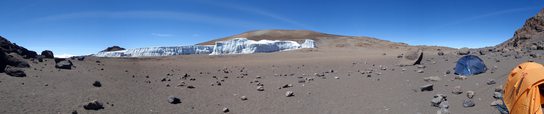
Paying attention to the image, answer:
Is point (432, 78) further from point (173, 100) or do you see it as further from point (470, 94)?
point (173, 100)

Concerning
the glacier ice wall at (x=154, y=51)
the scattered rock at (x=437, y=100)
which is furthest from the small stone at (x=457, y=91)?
the glacier ice wall at (x=154, y=51)

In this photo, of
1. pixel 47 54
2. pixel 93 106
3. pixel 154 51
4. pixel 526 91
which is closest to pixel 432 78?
pixel 526 91

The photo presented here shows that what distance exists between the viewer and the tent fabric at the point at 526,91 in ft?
20.5

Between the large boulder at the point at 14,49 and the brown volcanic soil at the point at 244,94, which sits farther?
the large boulder at the point at 14,49

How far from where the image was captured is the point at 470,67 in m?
11.8

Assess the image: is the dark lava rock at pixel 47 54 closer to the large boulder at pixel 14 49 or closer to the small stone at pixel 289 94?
the large boulder at pixel 14 49

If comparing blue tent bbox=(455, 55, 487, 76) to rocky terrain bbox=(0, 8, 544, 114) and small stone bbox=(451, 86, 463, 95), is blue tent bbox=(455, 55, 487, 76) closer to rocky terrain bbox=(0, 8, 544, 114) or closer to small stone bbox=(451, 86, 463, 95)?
rocky terrain bbox=(0, 8, 544, 114)

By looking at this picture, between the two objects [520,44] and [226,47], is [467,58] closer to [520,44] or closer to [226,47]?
[520,44]

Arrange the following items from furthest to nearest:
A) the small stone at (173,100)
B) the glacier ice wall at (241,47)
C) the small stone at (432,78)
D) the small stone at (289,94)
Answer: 1. the glacier ice wall at (241,47)
2. the small stone at (432,78)
3. the small stone at (289,94)
4. the small stone at (173,100)

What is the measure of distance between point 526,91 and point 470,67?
565cm

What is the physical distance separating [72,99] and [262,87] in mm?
5479

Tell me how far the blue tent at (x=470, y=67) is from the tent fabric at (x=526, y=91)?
444 cm

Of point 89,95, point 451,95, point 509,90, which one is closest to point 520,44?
point 451,95

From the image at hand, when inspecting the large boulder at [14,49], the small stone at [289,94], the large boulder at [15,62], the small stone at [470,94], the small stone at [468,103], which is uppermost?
the large boulder at [14,49]
